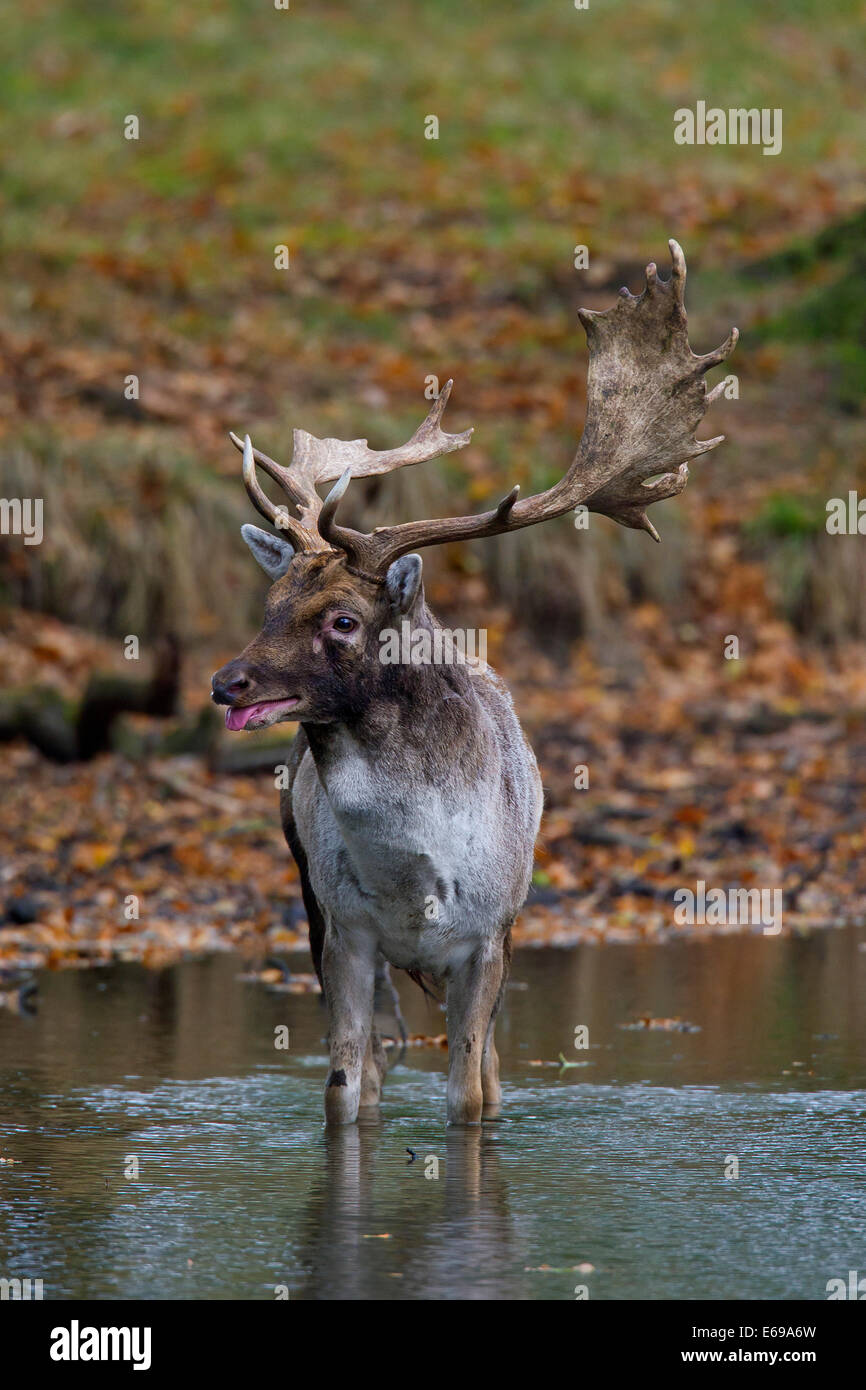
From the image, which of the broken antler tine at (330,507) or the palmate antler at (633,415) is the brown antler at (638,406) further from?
the broken antler tine at (330,507)

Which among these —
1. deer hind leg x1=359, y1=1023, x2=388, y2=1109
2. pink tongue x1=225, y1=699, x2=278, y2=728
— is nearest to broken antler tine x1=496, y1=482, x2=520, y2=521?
pink tongue x1=225, y1=699, x2=278, y2=728

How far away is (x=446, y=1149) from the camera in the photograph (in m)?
8.48

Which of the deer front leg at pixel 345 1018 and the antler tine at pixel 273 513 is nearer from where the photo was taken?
the antler tine at pixel 273 513

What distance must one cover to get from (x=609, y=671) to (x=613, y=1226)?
568 inches

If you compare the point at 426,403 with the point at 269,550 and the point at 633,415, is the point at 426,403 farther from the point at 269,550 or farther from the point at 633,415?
the point at 269,550

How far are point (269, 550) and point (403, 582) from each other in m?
0.80

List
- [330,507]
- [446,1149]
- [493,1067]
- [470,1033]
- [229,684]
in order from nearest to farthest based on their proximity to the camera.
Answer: [229,684] < [330,507] < [446,1149] < [470,1033] < [493,1067]

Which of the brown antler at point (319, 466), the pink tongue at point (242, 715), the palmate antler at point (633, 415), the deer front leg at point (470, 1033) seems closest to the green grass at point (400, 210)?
the brown antler at point (319, 466)

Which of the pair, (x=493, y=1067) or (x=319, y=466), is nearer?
(x=493, y=1067)

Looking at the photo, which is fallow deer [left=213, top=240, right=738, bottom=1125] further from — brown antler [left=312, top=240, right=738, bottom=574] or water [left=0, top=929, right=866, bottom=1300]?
water [left=0, top=929, right=866, bottom=1300]

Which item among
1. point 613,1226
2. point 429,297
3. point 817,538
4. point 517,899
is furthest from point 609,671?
point 613,1226

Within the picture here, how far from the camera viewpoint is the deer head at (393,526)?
8328 mm

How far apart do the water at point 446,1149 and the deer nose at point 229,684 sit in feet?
5.91

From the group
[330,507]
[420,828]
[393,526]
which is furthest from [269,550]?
[420,828]
